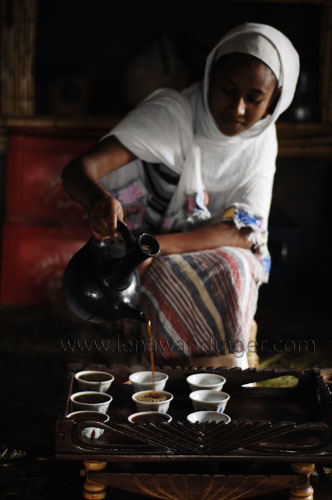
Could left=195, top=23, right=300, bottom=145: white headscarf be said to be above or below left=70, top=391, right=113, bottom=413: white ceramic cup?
above

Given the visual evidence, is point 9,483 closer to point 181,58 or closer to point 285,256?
point 285,256

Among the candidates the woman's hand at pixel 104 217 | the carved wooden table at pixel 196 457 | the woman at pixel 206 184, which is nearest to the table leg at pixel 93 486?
the carved wooden table at pixel 196 457

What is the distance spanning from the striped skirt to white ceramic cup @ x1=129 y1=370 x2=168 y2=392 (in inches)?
15.0

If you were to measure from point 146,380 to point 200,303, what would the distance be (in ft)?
1.38

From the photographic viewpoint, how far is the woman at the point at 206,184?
1.97 metres

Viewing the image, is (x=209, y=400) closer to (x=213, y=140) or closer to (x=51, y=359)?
(x=213, y=140)

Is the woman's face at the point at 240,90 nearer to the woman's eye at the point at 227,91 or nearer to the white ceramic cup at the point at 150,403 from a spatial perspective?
the woman's eye at the point at 227,91

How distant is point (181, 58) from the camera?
3.54 meters

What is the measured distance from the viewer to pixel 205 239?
82.7 inches

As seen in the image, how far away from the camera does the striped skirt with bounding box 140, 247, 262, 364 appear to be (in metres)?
1.95

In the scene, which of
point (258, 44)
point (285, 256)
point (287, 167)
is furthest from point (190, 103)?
point (287, 167)

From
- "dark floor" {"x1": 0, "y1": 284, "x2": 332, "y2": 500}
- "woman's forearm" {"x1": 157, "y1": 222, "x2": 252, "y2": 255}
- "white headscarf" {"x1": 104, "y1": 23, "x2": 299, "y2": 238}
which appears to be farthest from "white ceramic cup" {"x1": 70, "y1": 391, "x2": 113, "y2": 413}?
"white headscarf" {"x1": 104, "y1": 23, "x2": 299, "y2": 238}

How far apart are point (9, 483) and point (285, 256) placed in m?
2.03

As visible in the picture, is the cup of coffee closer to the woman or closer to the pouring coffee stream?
the pouring coffee stream
